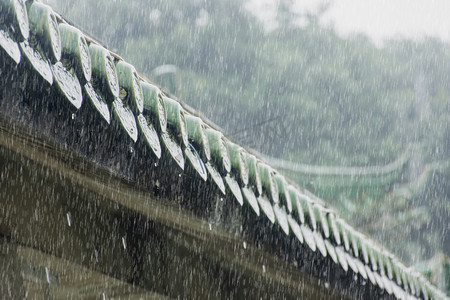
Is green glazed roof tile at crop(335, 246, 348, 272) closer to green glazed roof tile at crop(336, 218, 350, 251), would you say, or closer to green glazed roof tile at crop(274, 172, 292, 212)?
green glazed roof tile at crop(336, 218, 350, 251)

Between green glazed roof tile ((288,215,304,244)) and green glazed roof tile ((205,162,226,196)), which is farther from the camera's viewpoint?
green glazed roof tile ((288,215,304,244))

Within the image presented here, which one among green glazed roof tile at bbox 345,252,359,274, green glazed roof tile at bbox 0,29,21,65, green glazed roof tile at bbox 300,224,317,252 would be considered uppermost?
green glazed roof tile at bbox 345,252,359,274

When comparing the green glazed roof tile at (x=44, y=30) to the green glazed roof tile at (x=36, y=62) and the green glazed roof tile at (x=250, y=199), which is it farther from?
the green glazed roof tile at (x=250, y=199)

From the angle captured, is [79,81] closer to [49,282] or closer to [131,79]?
[131,79]

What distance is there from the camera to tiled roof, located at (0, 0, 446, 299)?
1424 millimetres

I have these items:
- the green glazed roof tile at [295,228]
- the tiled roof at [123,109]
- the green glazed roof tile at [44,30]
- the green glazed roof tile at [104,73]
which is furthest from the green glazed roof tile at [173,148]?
the green glazed roof tile at [295,228]

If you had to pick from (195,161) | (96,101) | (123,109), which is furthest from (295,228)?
(96,101)

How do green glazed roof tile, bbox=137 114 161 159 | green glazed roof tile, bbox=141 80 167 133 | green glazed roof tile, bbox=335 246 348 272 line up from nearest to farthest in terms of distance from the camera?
green glazed roof tile, bbox=137 114 161 159, green glazed roof tile, bbox=141 80 167 133, green glazed roof tile, bbox=335 246 348 272

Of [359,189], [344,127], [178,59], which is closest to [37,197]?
[359,189]

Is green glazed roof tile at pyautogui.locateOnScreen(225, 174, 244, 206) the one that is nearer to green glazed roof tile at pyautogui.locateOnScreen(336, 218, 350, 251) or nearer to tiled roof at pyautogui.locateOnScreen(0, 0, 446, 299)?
tiled roof at pyautogui.locateOnScreen(0, 0, 446, 299)

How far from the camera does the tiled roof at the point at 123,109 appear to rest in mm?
1424

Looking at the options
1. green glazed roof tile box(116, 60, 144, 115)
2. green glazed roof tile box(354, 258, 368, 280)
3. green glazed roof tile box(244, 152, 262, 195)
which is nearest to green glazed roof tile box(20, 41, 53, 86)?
green glazed roof tile box(116, 60, 144, 115)

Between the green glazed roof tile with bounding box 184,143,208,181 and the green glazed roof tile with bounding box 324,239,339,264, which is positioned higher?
the green glazed roof tile with bounding box 324,239,339,264

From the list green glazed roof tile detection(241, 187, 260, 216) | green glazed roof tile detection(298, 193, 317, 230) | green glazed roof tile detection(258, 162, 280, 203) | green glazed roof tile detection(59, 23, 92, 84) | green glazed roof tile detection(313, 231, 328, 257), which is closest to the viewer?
green glazed roof tile detection(59, 23, 92, 84)
